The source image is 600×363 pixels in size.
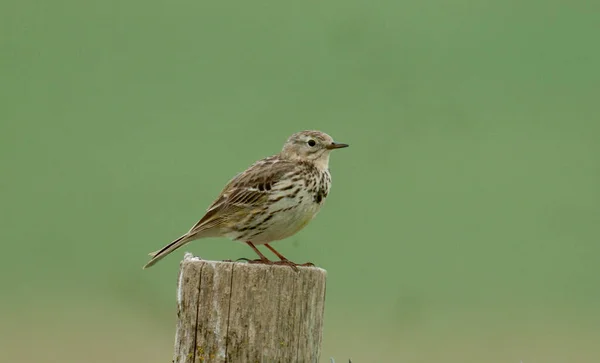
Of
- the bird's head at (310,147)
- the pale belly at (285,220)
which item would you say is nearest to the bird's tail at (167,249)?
the pale belly at (285,220)

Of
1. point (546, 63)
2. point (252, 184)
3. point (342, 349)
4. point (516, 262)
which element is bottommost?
point (342, 349)

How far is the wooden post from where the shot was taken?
552 centimetres

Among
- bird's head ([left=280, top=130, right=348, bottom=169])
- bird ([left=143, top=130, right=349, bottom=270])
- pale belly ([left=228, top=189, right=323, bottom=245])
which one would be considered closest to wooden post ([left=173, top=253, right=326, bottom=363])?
bird ([left=143, top=130, right=349, bottom=270])

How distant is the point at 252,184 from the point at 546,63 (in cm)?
1280

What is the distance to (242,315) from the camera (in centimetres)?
553

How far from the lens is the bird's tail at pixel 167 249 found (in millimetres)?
7121

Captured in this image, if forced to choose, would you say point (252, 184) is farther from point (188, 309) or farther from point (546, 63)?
point (546, 63)

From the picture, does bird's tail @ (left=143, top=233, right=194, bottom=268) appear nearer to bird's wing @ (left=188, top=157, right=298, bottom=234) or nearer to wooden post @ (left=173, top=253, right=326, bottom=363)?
bird's wing @ (left=188, top=157, right=298, bottom=234)

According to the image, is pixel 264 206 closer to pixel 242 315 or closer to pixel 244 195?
pixel 244 195

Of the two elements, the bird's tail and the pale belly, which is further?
the pale belly

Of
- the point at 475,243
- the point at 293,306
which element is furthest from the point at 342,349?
the point at 293,306

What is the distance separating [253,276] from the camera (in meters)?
5.56

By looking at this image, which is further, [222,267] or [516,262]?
[516,262]

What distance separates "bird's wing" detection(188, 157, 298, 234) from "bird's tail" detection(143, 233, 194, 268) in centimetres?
7
